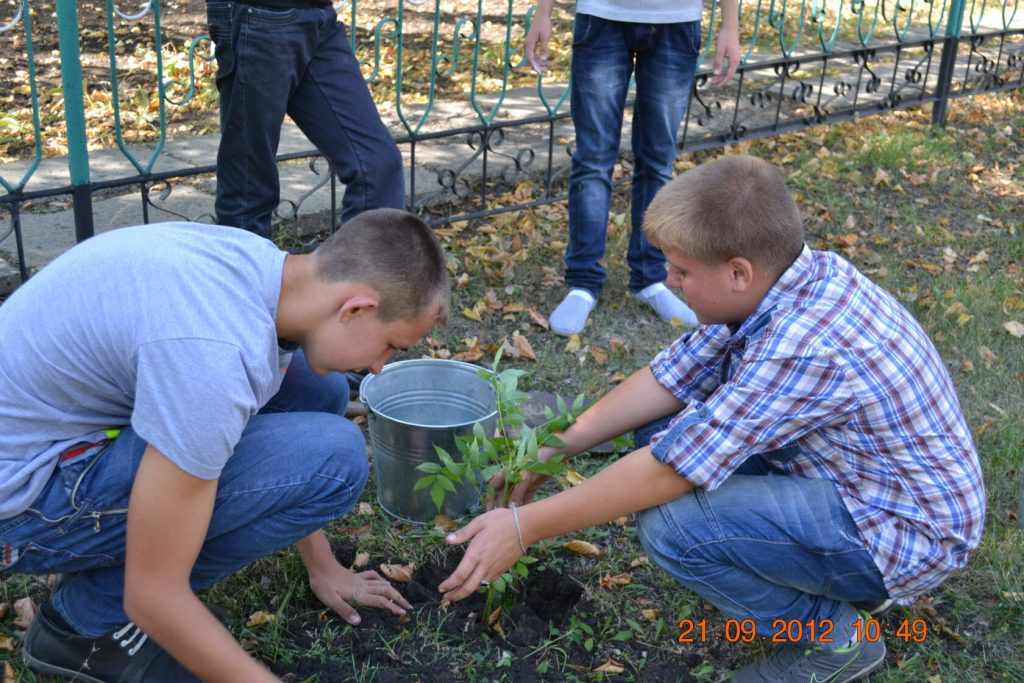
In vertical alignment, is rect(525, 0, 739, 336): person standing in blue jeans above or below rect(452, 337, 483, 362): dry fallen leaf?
above

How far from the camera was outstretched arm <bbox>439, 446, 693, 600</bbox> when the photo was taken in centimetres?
203

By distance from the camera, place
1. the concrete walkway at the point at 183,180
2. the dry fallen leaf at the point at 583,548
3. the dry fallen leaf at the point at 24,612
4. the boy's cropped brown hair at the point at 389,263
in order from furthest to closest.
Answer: the concrete walkway at the point at 183,180
the dry fallen leaf at the point at 583,548
the dry fallen leaf at the point at 24,612
the boy's cropped brown hair at the point at 389,263

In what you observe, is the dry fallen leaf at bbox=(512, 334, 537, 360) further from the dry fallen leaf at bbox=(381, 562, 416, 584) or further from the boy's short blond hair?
the boy's short blond hair

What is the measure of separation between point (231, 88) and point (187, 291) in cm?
160

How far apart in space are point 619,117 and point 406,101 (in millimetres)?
2062

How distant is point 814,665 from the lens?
220 cm

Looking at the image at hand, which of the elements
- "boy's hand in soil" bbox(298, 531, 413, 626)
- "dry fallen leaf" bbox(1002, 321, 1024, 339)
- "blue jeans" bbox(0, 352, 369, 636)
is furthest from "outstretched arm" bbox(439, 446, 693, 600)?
"dry fallen leaf" bbox(1002, 321, 1024, 339)

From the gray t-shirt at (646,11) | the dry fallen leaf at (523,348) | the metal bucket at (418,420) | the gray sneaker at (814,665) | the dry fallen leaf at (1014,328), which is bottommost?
the dry fallen leaf at (523,348)

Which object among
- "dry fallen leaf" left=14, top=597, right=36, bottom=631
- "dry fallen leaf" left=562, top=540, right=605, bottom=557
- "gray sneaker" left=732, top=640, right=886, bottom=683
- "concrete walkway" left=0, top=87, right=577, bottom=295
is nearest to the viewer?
"gray sneaker" left=732, top=640, right=886, bottom=683

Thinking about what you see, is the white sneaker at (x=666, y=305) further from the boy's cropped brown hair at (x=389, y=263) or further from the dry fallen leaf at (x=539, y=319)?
the boy's cropped brown hair at (x=389, y=263)

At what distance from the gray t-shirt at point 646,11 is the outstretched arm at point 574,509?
2.09m

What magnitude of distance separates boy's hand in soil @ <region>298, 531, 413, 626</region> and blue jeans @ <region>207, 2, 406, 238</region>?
1.26 metres

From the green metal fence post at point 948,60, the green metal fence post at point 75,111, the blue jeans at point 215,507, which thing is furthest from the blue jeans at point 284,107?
the green metal fence post at point 948,60

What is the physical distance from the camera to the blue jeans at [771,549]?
210 centimetres
